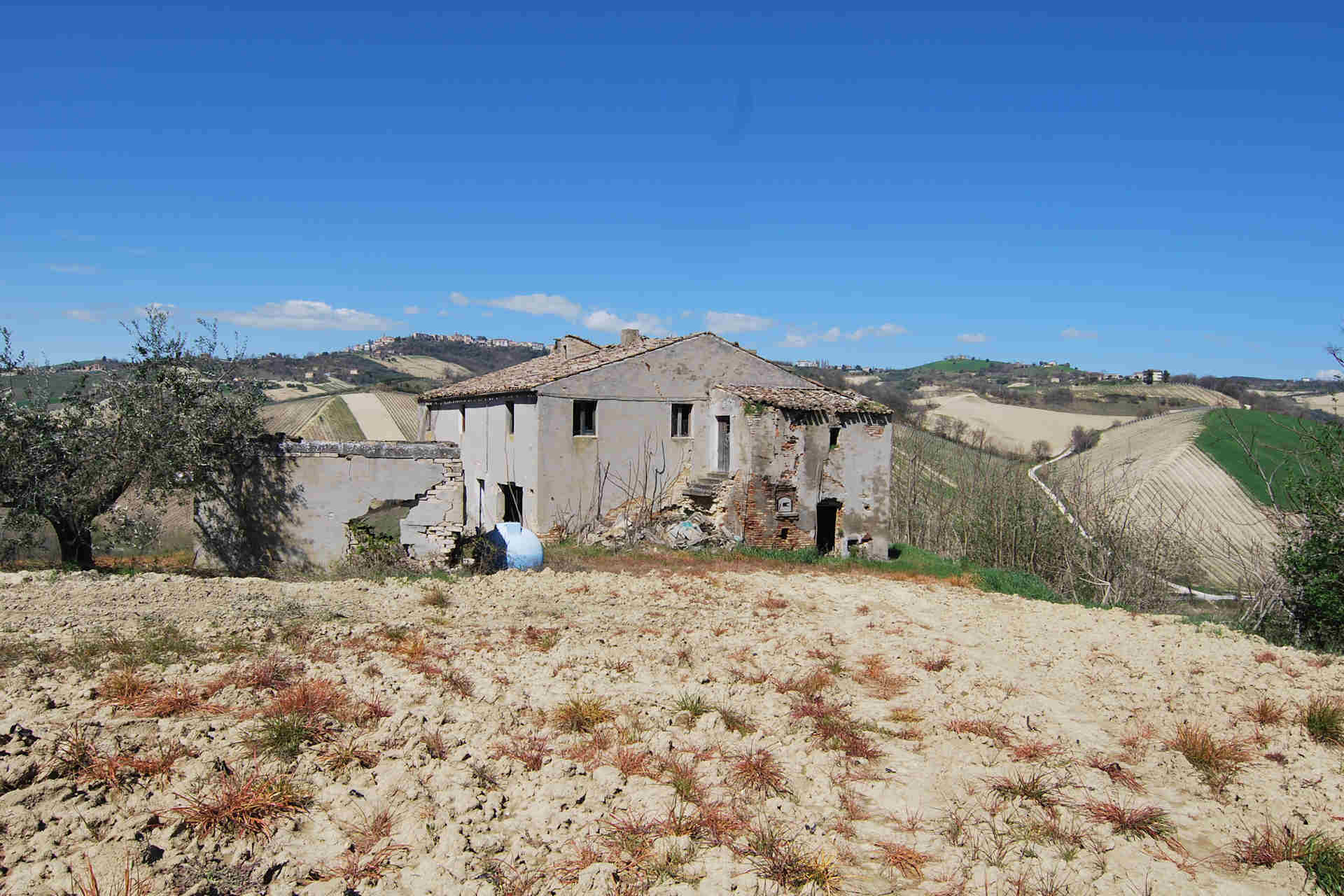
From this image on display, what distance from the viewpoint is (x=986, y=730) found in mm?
7172

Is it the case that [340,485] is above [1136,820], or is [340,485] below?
above

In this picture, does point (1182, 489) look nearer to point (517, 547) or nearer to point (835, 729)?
point (517, 547)

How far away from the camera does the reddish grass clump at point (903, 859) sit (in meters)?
5.10

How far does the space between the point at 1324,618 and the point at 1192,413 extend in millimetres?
37195

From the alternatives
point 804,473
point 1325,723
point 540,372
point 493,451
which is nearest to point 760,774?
point 1325,723

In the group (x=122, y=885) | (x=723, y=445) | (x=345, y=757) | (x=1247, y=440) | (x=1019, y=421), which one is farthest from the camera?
(x=1019, y=421)

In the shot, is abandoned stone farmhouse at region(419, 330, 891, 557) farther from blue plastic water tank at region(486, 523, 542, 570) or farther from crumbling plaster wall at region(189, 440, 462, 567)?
blue plastic water tank at region(486, 523, 542, 570)

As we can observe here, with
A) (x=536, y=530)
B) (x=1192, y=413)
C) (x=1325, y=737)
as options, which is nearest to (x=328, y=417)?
(x=536, y=530)

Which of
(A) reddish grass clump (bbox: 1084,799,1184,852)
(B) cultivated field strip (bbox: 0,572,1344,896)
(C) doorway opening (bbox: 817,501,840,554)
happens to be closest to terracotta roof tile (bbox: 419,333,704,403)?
(C) doorway opening (bbox: 817,501,840,554)

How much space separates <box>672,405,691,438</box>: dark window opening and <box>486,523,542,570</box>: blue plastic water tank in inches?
274

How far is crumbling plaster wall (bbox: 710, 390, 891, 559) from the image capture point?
19422mm

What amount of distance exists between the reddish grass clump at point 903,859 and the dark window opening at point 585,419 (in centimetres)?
1532

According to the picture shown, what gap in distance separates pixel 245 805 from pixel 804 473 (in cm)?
1642

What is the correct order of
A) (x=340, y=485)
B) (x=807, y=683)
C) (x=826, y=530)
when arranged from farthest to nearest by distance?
(x=826, y=530), (x=340, y=485), (x=807, y=683)
